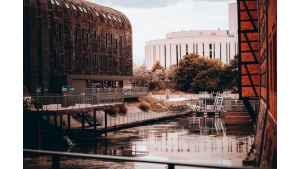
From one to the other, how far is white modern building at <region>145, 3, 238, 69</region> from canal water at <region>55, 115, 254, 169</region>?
6566 centimetres

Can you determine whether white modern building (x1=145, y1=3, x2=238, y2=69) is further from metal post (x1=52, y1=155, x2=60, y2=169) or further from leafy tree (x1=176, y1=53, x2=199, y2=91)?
metal post (x1=52, y1=155, x2=60, y2=169)

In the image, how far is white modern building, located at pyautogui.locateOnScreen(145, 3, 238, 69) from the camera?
316 ft

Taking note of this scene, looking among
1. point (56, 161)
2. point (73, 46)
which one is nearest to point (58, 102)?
point (73, 46)

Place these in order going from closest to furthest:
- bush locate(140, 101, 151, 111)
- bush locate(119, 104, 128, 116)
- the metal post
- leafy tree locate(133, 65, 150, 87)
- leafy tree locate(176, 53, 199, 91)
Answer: the metal post, bush locate(119, 104, 128, 116), bush locate(140, 101, 151, 111), leafy tree locate(176, 53, 199, 91), leafy tree locate(133, 65, 150, 87)

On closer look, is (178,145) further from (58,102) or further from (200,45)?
(200,45)

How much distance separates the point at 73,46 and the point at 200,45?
59489mm

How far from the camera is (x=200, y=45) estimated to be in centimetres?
9675

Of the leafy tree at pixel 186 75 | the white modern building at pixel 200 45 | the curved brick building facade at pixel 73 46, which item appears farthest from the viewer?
the white modern building at pixel 200 45

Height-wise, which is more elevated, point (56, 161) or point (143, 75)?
point (143, 75)

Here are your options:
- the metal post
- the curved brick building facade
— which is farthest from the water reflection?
the metal post

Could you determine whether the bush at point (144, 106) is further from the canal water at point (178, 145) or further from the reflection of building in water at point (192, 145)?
the reflection of building in water at point (192, 145)

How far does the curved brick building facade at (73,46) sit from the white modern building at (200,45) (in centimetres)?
4626

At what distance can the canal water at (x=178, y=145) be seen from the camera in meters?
19.1

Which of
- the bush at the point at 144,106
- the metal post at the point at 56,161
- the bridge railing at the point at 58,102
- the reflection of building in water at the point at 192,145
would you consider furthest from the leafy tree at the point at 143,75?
the metal post at the point at 56,161
